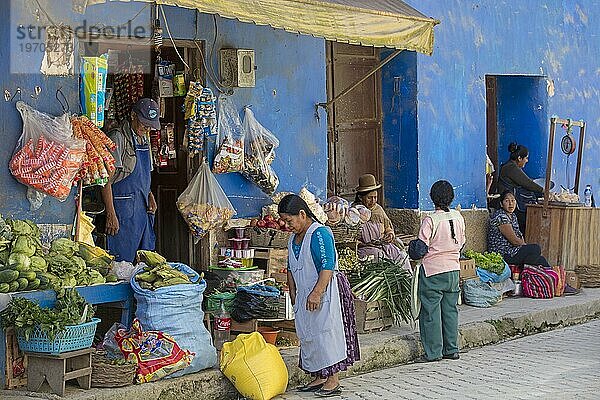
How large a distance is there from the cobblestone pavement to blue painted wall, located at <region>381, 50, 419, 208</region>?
261cm

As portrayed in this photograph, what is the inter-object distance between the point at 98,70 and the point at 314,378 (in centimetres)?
304

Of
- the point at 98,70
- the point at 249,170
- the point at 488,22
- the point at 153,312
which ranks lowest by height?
the point at 153,312

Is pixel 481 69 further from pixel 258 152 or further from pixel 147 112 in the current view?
pixel 147 112

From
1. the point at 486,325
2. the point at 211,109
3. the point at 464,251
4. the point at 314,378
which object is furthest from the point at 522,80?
the point at 314,378

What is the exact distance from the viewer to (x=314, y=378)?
8695mm

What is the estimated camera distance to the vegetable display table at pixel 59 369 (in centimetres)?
716

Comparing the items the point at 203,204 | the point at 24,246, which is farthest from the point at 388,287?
the point at 24,246

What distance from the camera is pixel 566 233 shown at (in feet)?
42.5

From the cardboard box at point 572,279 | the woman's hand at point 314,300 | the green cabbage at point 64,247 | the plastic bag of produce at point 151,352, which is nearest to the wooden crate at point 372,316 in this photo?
the woman's hand at point 314,300

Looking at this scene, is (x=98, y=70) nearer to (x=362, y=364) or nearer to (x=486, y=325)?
(x=362, y=364)

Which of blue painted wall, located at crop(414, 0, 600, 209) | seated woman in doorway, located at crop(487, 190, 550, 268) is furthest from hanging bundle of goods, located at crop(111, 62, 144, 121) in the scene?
seated woman in doorway, located at crop(487, 190, 550, 268)

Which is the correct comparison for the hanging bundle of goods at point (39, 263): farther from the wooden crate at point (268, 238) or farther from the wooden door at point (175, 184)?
the wooden crate at point (268, 238)

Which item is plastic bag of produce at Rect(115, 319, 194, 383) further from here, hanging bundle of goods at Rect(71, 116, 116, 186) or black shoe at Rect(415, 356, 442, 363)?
black shoe at Rect(415, 356, 442, 363)

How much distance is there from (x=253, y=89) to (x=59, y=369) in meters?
3.98
